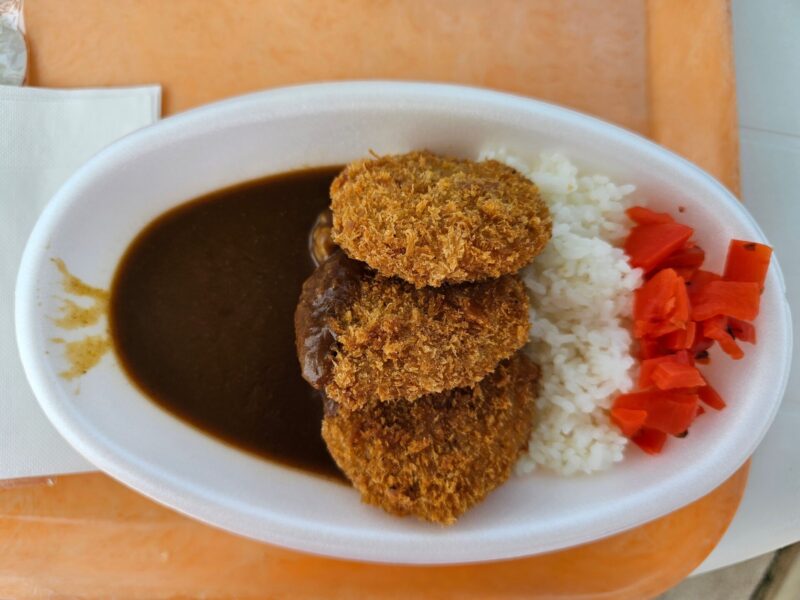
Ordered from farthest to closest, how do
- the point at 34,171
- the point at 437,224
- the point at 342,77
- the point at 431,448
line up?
the point at 342,77 → the point at 34,171 → the point at 431,448 → the point at 437,224

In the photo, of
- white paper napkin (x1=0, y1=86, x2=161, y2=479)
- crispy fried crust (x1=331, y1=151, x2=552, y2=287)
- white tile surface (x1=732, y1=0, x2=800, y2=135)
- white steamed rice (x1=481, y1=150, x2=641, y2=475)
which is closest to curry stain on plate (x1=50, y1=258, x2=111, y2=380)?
white paper napkin (x1=0, y1=86, x2=161, y2=479)

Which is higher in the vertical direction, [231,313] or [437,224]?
[437,224]

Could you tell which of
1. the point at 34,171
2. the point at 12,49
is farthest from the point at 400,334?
the point at 12,49

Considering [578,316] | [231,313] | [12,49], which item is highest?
[12,49]

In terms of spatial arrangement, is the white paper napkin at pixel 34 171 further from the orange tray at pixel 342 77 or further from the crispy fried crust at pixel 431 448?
the crispy fried crust at pixel 431 448

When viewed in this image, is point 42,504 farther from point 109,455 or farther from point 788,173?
point 788,173

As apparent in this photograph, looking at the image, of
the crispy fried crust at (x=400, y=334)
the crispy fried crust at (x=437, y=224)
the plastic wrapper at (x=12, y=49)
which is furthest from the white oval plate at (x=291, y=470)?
the plastic wrapper at (x=12, y=49)

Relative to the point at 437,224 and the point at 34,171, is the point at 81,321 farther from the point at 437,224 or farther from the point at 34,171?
the point at 437,224
